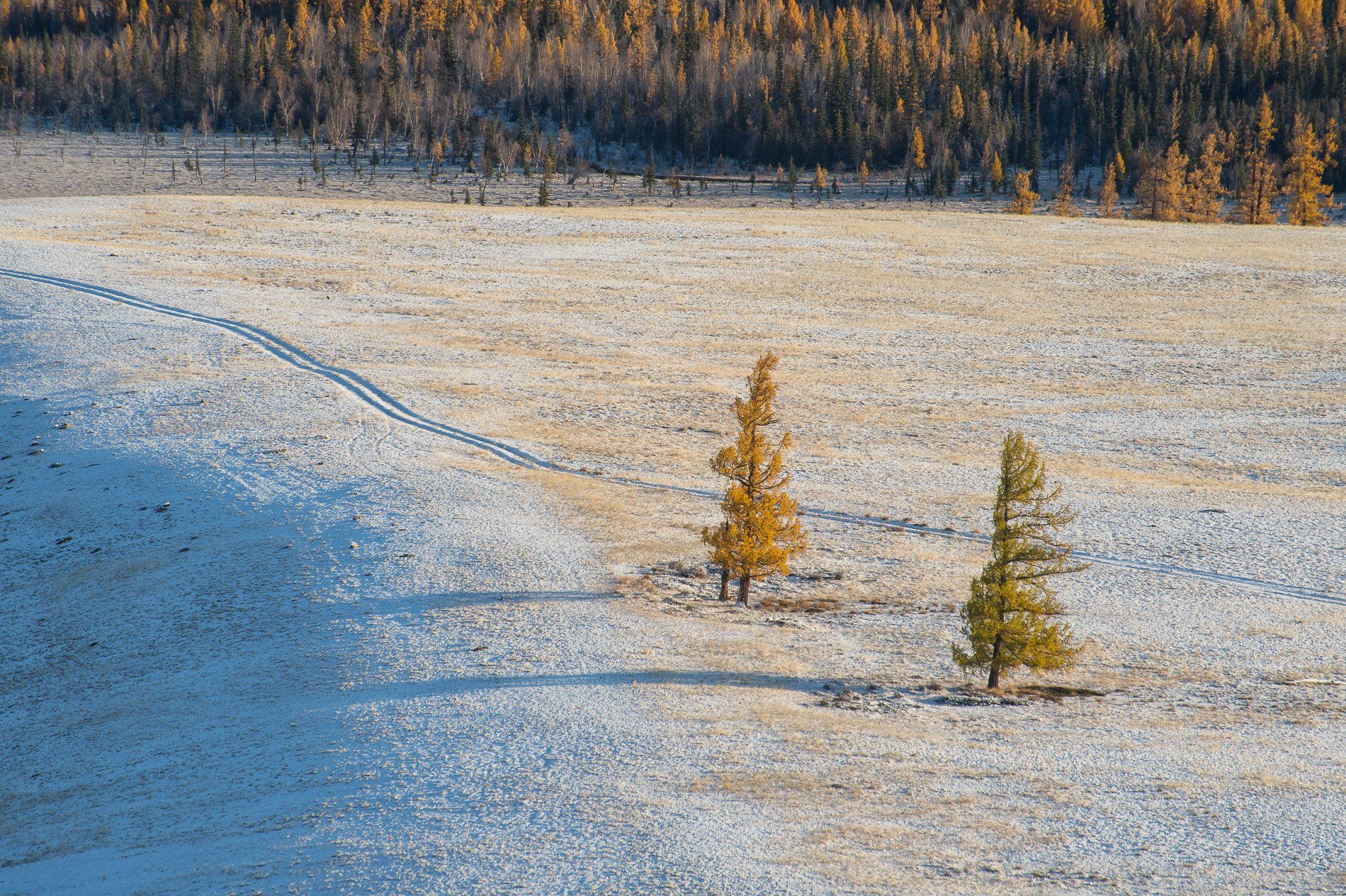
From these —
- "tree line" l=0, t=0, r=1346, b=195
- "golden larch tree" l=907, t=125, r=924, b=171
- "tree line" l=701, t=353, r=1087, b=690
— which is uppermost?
"tree line" l=0, t=0, r=1346, b=195

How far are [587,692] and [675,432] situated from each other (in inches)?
695

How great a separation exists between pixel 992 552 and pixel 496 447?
47.8ft

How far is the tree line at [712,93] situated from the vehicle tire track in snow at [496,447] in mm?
88289

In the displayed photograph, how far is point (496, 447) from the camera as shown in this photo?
1189 inches

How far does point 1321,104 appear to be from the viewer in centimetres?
15762

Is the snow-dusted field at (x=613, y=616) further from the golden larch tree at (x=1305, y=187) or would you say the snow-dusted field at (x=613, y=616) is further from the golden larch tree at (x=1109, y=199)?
the golden larch tree at (x=1109, y=199)

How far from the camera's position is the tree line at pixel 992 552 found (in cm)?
1794

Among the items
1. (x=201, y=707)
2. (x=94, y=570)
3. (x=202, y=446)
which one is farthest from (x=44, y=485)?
(x=201, y=707)

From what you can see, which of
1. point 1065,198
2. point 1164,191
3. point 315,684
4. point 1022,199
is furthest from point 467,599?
point 1065,198

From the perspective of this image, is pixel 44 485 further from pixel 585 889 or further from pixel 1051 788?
pixel 1051 788

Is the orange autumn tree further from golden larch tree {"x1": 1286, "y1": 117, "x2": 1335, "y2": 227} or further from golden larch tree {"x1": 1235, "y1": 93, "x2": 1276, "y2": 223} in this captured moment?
golden larch tree {"x1": 1235, "y1": 93, "x2": 1276, "y2": 223}

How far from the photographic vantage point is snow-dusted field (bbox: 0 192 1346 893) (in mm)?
12938

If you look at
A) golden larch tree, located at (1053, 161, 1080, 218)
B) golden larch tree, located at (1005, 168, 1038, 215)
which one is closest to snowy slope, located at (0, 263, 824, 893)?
golden larch tree, located at (1053, 161, 1080, 218)

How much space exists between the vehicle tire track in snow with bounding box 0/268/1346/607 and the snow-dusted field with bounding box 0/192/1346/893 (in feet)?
1.20
